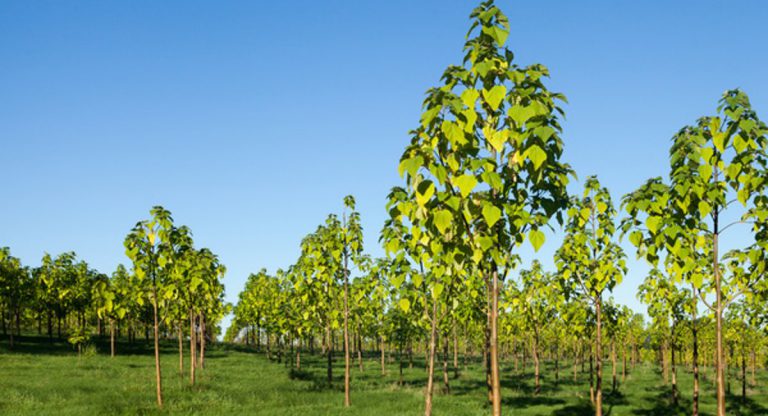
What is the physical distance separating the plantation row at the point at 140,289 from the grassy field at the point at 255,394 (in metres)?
2.35

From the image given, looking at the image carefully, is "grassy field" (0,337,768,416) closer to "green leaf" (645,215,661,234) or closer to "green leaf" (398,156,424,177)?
"green leaf" (645,215,661,234)

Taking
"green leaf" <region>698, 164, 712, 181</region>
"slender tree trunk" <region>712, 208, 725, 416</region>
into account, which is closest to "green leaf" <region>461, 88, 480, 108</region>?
"green leaf" <region>698, 164, 712, 181</region>

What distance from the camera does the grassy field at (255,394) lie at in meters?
20.4

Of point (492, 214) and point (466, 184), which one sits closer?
point (466, 184)

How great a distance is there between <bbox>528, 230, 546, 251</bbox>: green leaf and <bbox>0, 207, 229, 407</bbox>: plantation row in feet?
41.3

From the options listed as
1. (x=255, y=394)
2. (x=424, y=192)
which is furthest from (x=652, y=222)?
(x=255, y=394)

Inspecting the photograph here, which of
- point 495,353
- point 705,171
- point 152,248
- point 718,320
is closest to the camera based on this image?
Result: point 495,353

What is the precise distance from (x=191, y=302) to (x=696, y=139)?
816 inches

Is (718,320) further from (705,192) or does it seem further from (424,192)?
(424,192)

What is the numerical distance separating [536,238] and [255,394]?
22813mm

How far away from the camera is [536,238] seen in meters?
5.32

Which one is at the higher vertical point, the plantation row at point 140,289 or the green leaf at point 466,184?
the green leaf at point 466,184

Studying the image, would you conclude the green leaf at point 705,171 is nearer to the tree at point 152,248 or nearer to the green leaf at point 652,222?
the green leaf at point 652,222

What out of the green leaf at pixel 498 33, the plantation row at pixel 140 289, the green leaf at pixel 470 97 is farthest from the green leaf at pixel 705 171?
the plantation row at pixel 140 289
